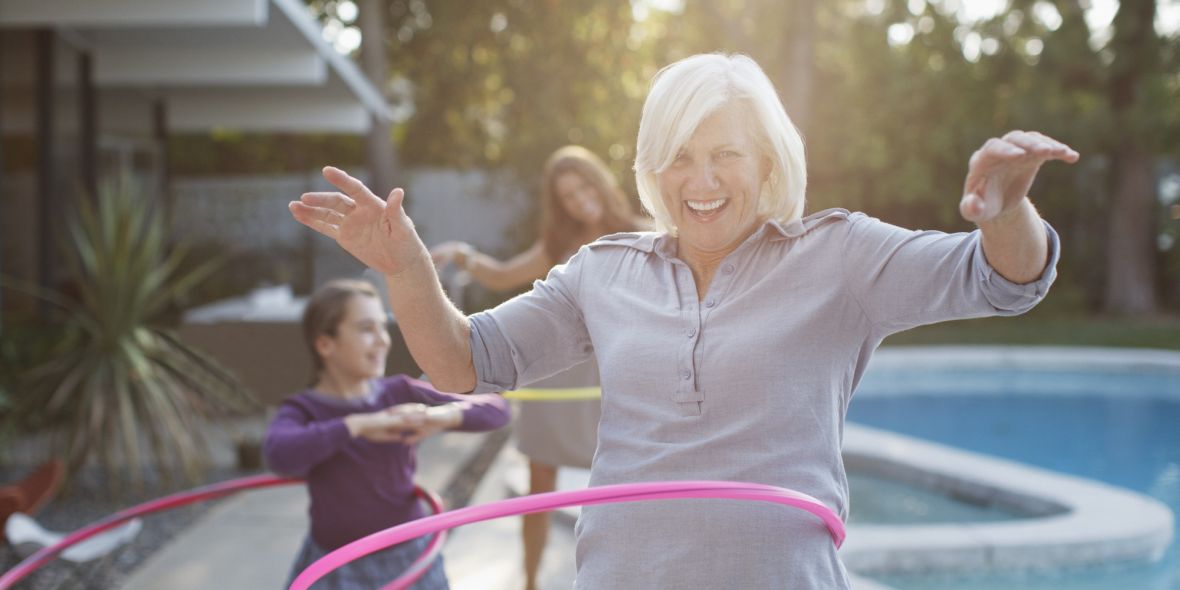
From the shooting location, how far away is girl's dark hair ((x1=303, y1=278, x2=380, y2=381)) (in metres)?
3.18

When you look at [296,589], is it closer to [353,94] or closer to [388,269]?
[388,269]

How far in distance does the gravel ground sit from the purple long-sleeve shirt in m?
1.90

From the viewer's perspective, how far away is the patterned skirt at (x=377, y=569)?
2.94 m

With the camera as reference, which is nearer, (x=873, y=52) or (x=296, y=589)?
(x=296, y=589)

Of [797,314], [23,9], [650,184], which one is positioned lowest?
[797,314]

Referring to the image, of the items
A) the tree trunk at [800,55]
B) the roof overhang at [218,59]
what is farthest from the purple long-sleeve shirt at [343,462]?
the tree trunk at [800,55]

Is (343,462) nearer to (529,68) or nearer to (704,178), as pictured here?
(704,178)

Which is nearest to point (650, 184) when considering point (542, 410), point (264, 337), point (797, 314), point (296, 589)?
point (797, 314)

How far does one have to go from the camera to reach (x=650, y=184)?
6.66 ft

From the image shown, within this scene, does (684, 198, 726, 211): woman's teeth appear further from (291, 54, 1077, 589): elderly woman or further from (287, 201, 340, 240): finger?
(287, 201, 340, 240): finger

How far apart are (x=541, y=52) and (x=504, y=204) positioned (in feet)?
8.41

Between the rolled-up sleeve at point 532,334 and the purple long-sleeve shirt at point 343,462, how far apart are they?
100cm

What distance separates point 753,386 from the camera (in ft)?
5.64

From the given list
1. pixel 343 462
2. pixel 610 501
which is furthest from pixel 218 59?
pixel 610 501
